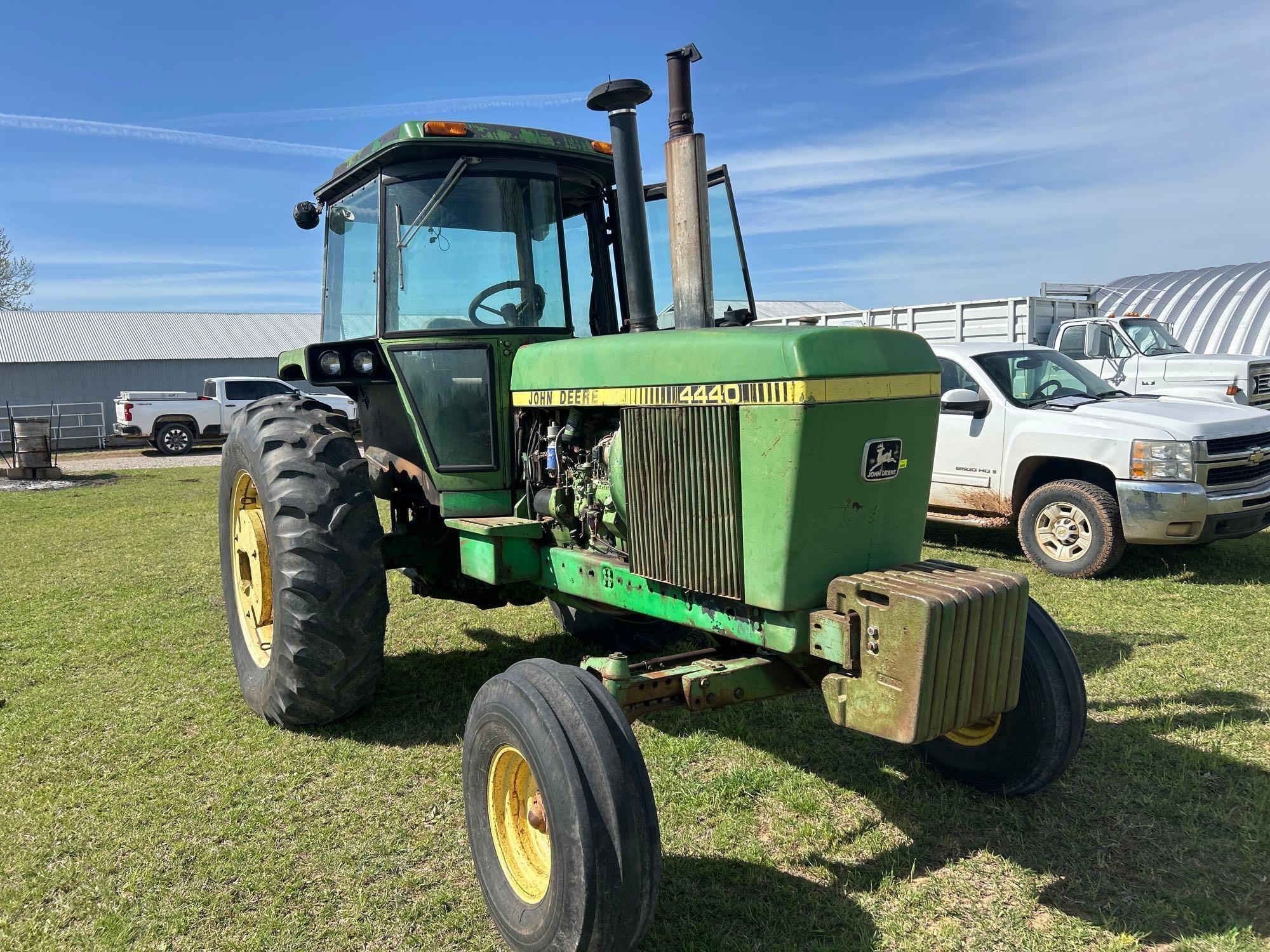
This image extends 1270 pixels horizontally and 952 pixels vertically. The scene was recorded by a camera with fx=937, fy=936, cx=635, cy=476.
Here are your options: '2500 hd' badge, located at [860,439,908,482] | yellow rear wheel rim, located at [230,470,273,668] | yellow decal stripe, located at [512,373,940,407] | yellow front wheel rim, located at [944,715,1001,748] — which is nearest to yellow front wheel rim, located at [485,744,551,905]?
yellow decal stripe, located at [512,373,940,407]

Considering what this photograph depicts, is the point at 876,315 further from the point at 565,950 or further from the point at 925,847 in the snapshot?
the point at 565,950

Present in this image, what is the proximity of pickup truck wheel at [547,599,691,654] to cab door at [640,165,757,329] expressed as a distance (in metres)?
1.68

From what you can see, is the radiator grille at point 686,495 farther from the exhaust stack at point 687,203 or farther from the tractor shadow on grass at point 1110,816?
the tractor shadow on grass at point 1110,816

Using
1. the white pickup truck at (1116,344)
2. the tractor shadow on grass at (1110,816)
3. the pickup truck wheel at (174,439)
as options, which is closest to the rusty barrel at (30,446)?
the pickup truck wheel at (174,439)

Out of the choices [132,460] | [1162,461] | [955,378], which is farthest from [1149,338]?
[132,460]

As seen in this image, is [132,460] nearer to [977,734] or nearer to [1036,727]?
[977,734]

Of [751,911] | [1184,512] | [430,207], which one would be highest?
[430,207]

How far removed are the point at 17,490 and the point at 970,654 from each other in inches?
591

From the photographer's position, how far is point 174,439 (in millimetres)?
21141

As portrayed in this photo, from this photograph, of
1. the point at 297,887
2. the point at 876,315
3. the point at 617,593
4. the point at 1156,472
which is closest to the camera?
the point at 297,887

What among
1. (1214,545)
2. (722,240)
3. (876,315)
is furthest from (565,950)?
(876,315)

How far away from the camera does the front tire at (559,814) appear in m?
2.33

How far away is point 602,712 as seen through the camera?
256 centimetres

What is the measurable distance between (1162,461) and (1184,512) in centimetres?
37
